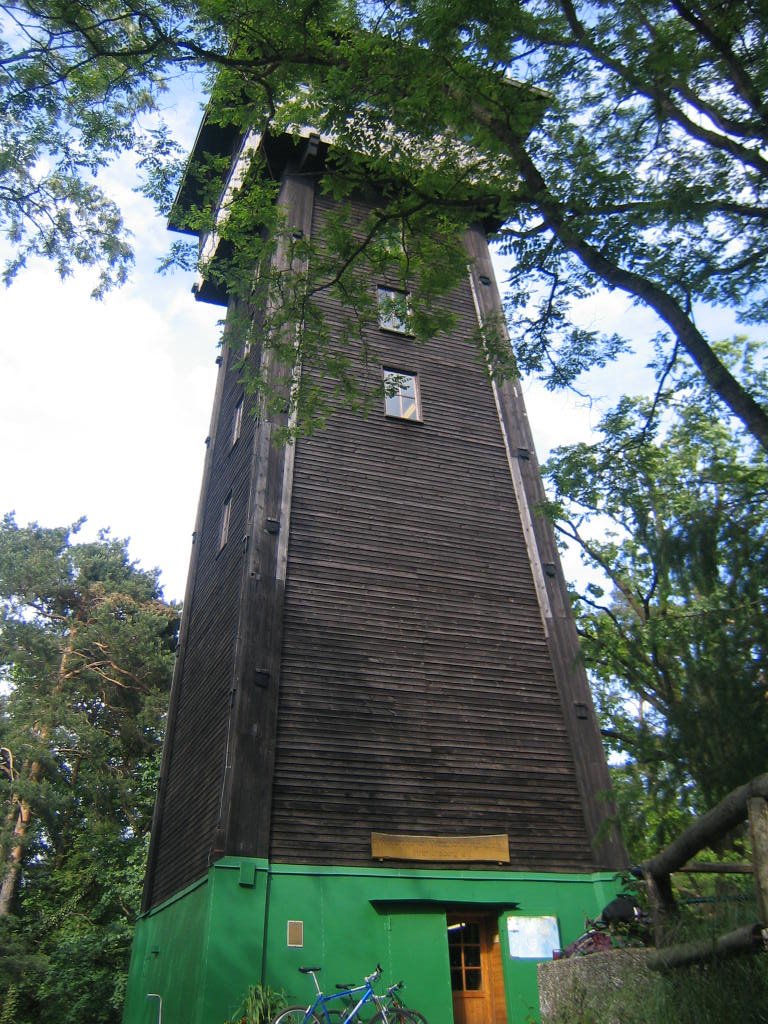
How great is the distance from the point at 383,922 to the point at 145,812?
759 inches

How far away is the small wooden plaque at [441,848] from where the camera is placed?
9547mm

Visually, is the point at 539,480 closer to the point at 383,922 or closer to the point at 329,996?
the point at 383,922

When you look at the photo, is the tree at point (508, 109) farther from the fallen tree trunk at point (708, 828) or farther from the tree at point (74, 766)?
the tree at point (74, 766)

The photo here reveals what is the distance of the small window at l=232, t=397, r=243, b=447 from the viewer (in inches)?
570

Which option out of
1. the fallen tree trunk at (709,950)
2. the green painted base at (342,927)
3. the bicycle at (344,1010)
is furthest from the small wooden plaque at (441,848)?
the fallen tree trunk at (709,950)

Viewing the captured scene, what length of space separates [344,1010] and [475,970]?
2.06 metres

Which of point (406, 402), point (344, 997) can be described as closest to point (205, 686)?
point (344, 997)

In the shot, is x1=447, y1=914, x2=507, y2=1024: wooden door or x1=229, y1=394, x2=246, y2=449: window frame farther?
x1=229, y1=394, x2=246, y2=449: window frame

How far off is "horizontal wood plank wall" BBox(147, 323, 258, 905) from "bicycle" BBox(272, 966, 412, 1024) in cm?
196

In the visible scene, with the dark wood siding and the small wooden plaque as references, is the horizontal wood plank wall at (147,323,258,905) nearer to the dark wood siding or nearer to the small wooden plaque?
the dark wood siding

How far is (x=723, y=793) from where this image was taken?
3891 mm

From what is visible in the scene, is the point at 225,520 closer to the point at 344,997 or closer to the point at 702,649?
the point at 344,997

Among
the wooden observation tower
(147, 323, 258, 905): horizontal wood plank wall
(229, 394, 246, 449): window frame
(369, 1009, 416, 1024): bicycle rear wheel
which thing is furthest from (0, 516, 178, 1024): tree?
(369, 1009, 416, 1024): bicycle rear wheel

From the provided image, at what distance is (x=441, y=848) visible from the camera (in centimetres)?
977
